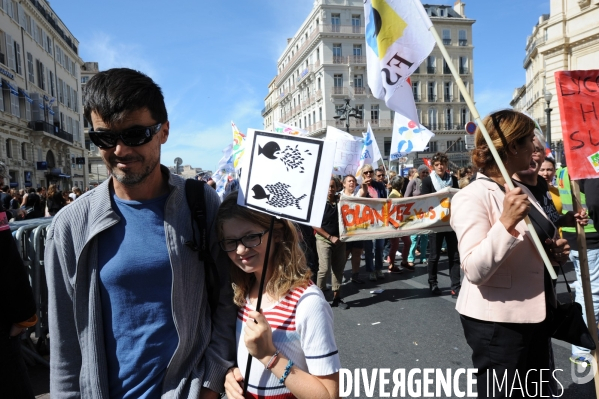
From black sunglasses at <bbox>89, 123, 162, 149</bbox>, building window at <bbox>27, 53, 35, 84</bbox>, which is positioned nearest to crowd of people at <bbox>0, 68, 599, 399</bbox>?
black sunglasses at <bbox>89, 123, 162, 149</bbox>

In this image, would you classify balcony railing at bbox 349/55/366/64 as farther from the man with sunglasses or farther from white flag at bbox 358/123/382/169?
the man with sunglasses

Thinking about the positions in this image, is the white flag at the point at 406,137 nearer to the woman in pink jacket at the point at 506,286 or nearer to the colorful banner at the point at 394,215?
the colorful banner at the point at 394,215

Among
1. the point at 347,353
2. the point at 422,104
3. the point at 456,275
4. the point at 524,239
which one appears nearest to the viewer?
the point at 524,239

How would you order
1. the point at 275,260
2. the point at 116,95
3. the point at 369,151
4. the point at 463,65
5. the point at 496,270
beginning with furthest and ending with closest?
the point at 463,65, the point at 369,151, the point at 496,270, the point at 275,260, the point at 116,95

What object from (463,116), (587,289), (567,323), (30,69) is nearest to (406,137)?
(587,289)

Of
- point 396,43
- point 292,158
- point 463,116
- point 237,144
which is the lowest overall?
point 292,158

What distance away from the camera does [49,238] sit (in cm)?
156

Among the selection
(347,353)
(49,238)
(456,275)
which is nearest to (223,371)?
(49,238)

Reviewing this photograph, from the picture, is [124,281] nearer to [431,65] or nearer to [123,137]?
[123,137]

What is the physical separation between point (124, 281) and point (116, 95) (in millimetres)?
673

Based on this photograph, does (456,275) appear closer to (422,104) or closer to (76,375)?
(76,375)

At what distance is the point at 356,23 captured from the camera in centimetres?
5244

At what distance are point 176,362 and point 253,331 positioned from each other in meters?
0.32

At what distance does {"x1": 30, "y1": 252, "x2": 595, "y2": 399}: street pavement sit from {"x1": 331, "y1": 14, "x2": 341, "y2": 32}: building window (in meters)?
49.3
